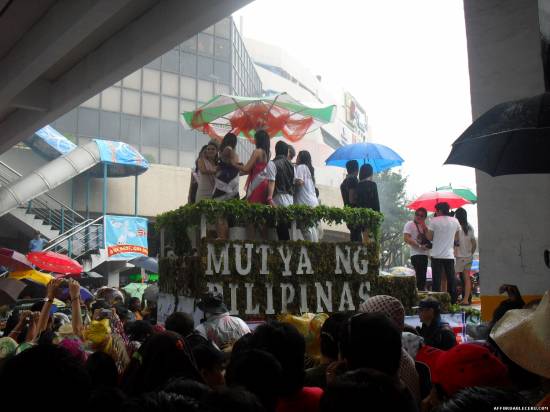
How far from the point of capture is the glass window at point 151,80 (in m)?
32.9

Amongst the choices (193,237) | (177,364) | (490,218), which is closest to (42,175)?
(193,237)

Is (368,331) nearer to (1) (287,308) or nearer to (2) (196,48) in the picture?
(1) (287,308)

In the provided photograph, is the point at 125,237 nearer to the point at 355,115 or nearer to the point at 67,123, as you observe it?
the point at 67,123

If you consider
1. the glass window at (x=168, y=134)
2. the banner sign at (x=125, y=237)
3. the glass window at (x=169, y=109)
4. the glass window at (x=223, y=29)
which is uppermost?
the glass window at (x=223, y=29)

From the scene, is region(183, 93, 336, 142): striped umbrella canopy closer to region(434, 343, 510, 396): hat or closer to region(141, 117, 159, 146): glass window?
region(434, 343, 510, 396): hat

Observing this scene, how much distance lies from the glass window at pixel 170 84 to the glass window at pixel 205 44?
2627mm

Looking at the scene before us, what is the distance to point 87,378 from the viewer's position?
7.02ft

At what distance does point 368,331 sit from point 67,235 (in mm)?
Answer: 24524

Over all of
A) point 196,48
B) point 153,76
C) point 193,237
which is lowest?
point 193,237

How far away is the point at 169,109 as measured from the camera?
109 ft

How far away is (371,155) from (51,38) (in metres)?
6.08

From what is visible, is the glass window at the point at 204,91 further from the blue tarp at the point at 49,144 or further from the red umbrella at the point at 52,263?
the red umbrella at the point at 52,263

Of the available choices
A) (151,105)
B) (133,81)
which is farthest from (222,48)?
(133,81)

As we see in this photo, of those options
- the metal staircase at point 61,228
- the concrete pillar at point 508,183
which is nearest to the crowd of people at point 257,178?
the concrete pillar at point 508,183
